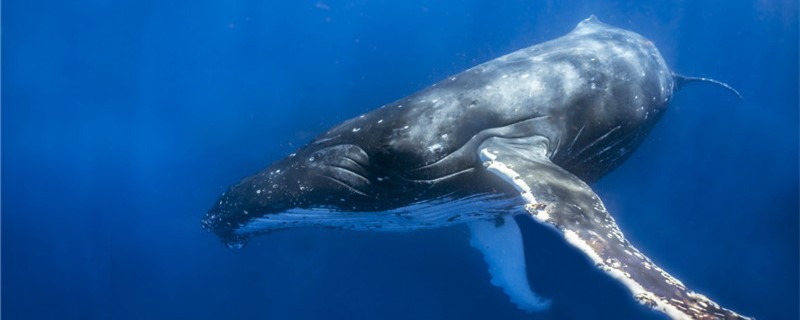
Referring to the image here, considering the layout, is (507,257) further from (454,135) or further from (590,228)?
(590,228)

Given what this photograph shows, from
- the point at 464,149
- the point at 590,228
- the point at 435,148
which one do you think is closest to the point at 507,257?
the point at 464,149

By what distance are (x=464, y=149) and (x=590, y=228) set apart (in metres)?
2.26

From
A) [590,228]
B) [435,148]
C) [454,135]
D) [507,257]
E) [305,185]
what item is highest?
[507,257]

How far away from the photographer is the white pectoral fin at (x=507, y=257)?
31.3ft

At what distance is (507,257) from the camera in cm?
1009

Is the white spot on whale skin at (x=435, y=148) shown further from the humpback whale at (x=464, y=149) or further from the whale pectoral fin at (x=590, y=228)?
the whale pectoral fin at (x=590, y=228)

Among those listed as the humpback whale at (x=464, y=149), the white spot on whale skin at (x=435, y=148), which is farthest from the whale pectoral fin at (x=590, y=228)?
the white spot on whale skin at (x=435, y=148)

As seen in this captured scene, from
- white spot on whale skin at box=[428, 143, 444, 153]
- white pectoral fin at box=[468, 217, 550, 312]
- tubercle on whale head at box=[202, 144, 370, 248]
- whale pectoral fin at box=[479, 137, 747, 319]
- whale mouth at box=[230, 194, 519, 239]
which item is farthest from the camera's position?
white pectoral fin at box=[468, 217, 550, 312]

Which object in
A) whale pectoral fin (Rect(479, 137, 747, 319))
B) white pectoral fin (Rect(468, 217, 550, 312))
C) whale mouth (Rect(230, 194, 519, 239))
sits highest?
white pectoral fin (Rect(468, 217, 550, 312))

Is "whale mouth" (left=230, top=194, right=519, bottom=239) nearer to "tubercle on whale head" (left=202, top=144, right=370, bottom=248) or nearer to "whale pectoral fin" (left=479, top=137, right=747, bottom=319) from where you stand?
"tubercle on whale head" (left=202, top=144, right=370, bottom=248)

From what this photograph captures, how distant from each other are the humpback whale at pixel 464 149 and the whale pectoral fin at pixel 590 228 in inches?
1.8

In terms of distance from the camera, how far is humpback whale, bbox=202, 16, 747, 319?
611 centimetres

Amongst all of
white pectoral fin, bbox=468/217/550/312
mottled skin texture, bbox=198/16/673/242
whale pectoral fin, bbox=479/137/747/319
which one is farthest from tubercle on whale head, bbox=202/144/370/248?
white pectoral fin, bbox=468/217/550/312

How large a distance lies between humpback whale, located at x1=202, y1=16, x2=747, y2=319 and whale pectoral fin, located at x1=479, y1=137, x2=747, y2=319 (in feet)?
0.15
